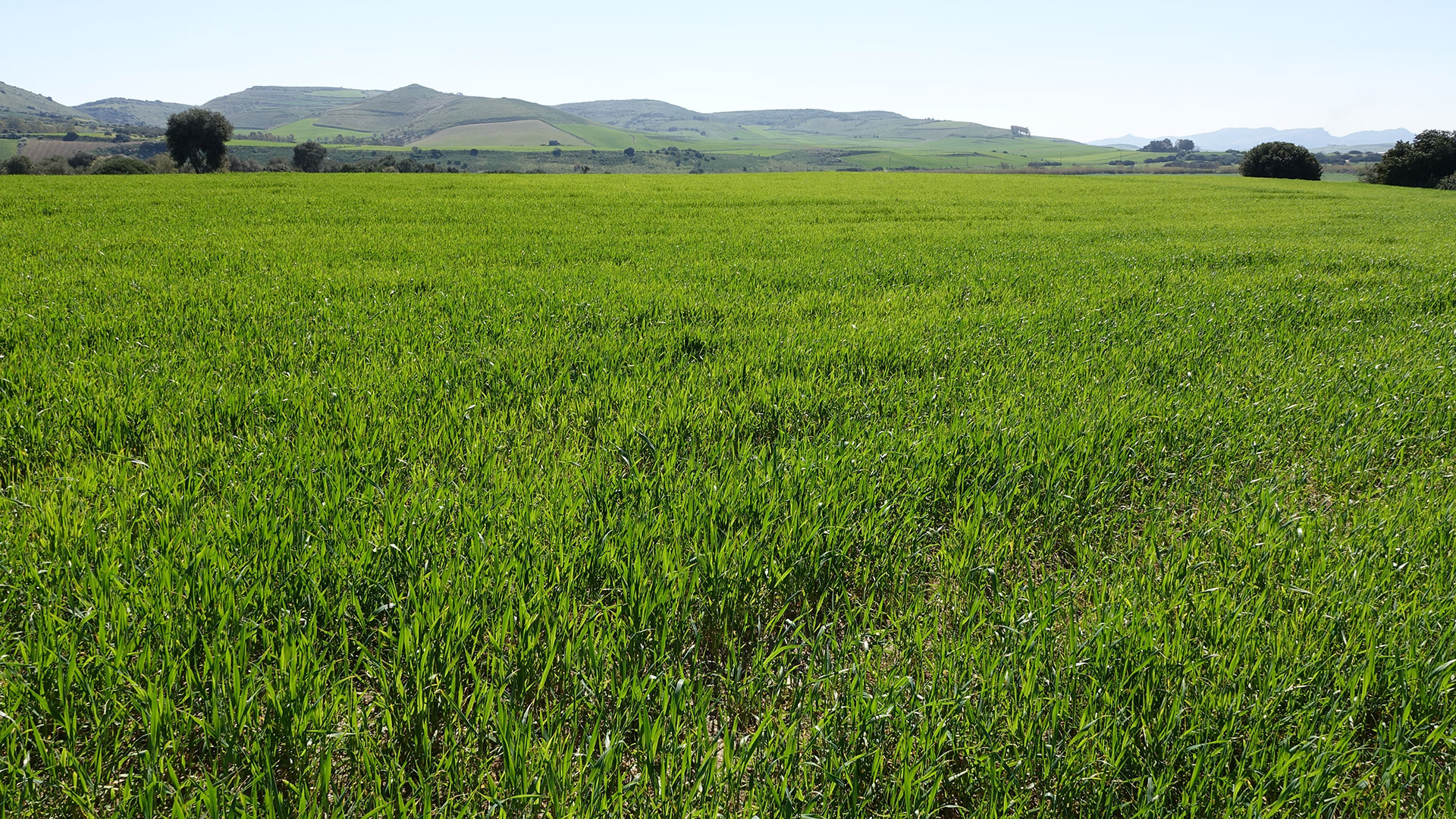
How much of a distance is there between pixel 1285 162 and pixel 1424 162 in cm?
984

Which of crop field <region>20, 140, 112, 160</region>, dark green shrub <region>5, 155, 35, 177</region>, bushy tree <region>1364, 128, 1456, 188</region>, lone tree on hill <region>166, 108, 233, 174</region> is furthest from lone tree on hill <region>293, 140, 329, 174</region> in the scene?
bushy tree <region>1364, 128, 1456, 188</region>

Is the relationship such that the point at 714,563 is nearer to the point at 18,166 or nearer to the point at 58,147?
the point at 18,166

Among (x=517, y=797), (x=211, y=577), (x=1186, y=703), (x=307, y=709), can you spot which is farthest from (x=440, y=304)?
(x=1186, y=703)

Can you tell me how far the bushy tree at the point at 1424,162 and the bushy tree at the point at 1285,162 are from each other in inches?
215

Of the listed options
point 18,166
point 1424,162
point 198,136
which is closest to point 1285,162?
point 1424,162

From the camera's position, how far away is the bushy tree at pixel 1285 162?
6644 cm

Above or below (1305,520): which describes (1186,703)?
below

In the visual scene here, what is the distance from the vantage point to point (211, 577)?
2.32m

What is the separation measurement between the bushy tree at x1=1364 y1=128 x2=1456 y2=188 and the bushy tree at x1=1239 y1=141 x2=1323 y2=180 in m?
5.47

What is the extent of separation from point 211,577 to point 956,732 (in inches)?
98.4

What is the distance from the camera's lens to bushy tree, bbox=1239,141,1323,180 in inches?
2616

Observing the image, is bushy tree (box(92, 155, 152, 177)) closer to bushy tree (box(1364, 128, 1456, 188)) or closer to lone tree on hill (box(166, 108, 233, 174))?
lone tree on hill (box(166, 108, 233, 174))

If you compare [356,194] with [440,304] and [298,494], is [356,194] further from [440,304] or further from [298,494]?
[298,494]

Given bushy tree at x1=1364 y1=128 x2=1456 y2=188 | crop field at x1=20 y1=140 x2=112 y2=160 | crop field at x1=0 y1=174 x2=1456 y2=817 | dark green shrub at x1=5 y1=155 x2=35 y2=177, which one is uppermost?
crop field at x1=20 y1=140 x2=112 y2=160
